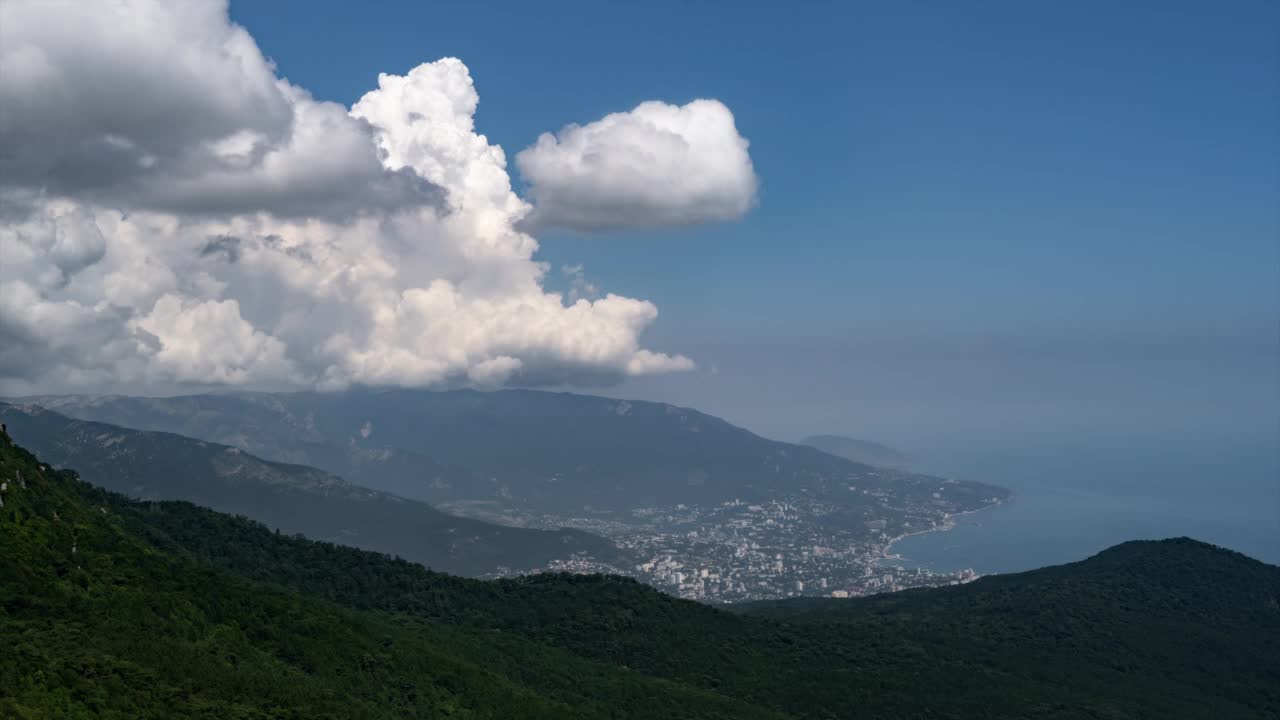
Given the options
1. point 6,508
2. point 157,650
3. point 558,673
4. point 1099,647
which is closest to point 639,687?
point 558,673

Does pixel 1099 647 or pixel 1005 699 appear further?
pixel 1099 647

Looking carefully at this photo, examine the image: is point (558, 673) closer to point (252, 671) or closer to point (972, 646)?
point (252, 671)

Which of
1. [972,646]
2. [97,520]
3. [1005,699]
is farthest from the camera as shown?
[972,646]

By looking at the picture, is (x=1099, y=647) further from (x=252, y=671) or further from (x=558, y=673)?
(x=252, y=671)

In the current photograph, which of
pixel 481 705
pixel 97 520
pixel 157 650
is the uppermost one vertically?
pixel 97 520

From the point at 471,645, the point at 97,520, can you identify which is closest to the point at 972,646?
the point at 471,645

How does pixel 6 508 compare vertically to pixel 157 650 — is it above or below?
above

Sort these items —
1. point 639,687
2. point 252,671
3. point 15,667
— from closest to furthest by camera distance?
point 15,667 → point 252,671 → point 639,687
